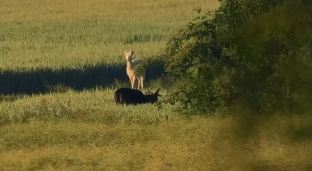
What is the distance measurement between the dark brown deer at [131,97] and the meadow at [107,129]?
0.20 meters

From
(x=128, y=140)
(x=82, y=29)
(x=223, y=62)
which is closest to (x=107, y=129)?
(x=128, y=140)

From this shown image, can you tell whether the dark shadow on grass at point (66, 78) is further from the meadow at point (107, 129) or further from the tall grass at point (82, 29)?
the tall grass at point (82, 29)

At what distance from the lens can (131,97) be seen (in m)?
15.8

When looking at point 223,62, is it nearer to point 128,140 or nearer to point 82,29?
point 128,140

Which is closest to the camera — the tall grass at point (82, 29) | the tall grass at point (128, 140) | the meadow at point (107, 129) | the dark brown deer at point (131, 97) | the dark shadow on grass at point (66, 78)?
the meadow at point (107, 129)

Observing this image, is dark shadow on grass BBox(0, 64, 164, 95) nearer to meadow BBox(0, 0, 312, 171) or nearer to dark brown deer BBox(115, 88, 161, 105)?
meadow BBox(0, 0, 312, 171)

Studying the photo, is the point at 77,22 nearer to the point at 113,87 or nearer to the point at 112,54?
the point at 112,54

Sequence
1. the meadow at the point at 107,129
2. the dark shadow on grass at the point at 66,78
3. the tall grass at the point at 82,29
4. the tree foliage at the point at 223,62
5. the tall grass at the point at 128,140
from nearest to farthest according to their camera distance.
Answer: the meadow at the point at 107,129, the tall grass at the point at 128,140, the tree foliage at the point at 223,62, the dark shadow on grass at the point at 66,78, the tall grass at the point at 82,29

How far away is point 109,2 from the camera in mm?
41781

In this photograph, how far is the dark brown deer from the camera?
51.3 feet

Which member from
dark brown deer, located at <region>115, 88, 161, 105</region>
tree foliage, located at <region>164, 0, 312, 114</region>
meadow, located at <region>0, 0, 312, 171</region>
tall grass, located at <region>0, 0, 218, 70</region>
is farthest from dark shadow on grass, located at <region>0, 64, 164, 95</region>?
tree foliage, located at <region>164, 0, 312, 114</region>

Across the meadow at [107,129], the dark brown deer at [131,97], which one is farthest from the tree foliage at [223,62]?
the dark brown deer at [131,97]

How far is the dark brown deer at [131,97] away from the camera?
15641 millimetres

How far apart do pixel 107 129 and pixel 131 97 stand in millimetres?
3851
